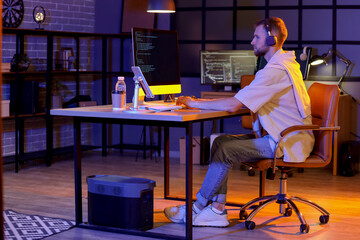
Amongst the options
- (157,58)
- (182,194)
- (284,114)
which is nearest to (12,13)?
(157,58)

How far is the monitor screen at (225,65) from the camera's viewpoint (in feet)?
21.7

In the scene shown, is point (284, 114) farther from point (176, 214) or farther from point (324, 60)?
point (324, 60)

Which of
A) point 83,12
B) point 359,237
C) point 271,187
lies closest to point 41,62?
point 83,12

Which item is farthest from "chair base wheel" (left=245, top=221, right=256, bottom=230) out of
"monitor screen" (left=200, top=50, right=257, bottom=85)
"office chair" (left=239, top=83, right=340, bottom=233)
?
"monitor screen" (left=200, top=50, right=257, bottom=85)

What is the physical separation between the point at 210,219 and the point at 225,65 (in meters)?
3.03

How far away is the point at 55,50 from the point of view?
7207 mm

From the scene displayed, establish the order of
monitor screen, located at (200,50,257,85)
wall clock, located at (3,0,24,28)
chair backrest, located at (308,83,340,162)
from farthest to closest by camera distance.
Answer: monitor screen, located at (200,50,257,85)
wall clock, located at (3,0,24,28)
chair backrest, located at (308,83,340,162)

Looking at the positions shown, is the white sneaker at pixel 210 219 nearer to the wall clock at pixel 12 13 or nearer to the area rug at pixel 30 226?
the area rug at pixel 30 226

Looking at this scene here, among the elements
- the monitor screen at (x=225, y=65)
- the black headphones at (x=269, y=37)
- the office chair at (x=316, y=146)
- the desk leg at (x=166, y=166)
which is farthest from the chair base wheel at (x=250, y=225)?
the monitor screen at (x=225, y=65)

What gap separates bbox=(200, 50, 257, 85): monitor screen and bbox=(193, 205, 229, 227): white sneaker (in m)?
2.87

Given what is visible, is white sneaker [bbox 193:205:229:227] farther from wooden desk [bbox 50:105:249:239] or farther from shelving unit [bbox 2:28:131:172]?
shelving unit [bbox 2:28:131:172]

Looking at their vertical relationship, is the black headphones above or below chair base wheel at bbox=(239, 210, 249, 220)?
above

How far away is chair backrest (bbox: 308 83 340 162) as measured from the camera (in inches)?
155

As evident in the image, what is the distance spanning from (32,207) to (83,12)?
3.70m
